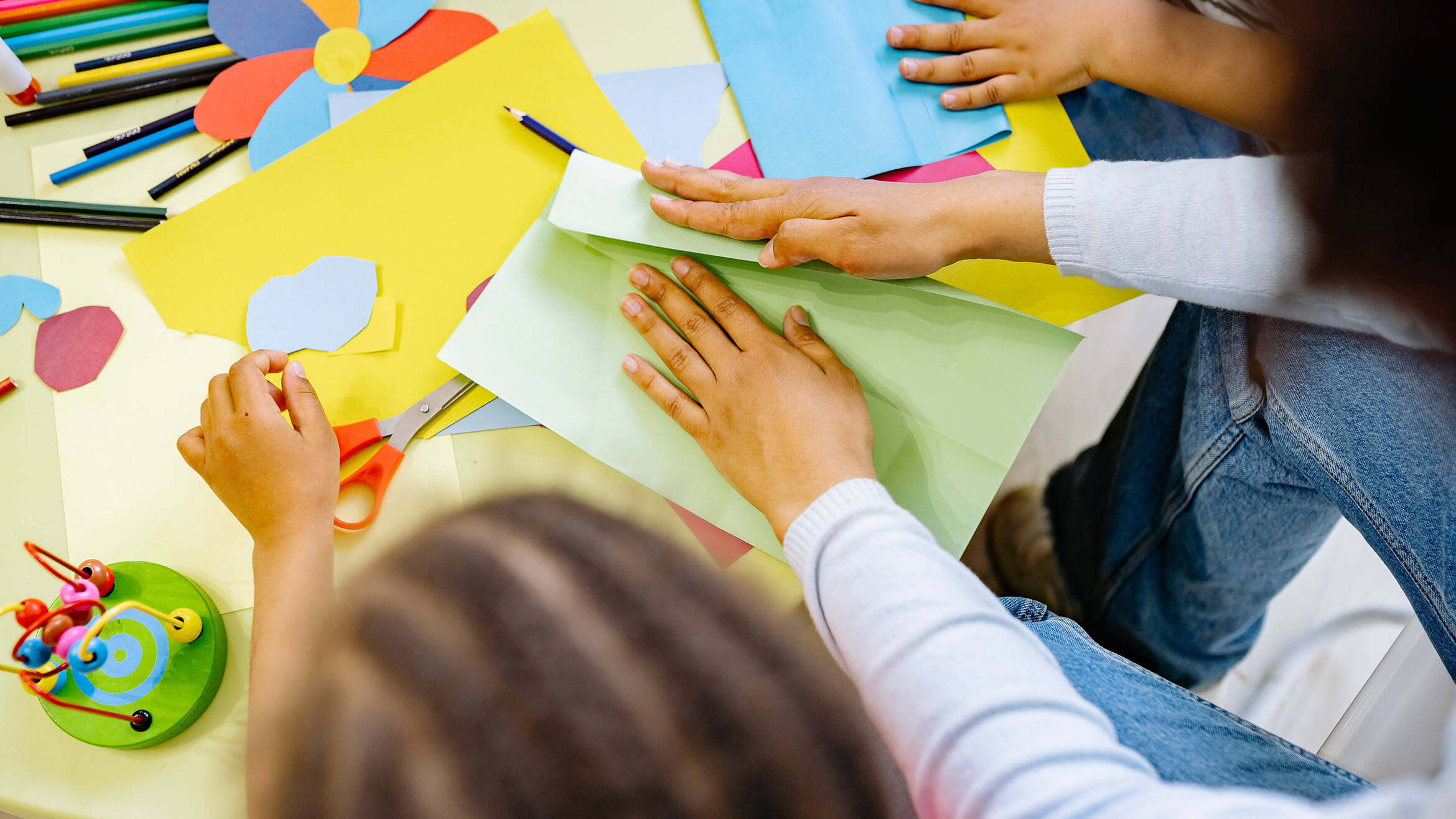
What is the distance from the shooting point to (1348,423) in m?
0.56

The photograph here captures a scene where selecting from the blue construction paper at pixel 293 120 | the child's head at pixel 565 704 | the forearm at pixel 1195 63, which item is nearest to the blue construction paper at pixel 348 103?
the blue construction paper at pixel 293 120

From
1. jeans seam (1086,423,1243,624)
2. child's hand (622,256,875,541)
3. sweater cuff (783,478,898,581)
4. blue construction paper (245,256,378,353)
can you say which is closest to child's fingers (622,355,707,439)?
child's hand (622,256,875,541)

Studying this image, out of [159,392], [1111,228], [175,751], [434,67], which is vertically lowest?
[175,751]

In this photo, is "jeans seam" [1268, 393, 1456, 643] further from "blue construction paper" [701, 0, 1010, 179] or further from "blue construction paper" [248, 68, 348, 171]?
"blue construction paper" [248, 68, 348, 171]

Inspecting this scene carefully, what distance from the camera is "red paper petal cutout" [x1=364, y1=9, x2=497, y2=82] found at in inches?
26.3

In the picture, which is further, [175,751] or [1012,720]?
[175,751]

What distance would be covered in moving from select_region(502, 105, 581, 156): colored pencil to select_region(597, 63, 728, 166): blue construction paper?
6cm

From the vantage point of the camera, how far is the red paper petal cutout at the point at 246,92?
2.11ft

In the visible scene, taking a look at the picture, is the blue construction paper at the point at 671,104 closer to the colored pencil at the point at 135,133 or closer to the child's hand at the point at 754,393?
the child's hand at the point at 754,393

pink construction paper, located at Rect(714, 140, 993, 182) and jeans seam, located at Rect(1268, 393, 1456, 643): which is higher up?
pink construction paper, located at Rect(714, 140, 993, 182)

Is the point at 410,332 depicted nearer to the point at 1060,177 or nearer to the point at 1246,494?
the point at 1060,177

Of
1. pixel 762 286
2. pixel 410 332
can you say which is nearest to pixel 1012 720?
pixel 762 286

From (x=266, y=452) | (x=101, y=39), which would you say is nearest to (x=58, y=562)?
(x=266, y=452)

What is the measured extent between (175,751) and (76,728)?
0.06 m
